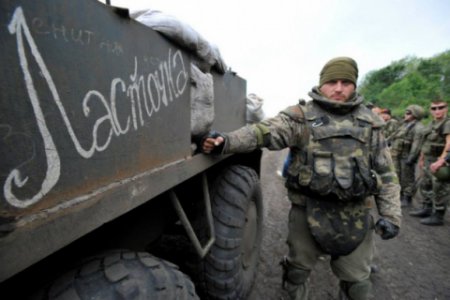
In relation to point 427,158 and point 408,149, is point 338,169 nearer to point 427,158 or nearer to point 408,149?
point 427,158

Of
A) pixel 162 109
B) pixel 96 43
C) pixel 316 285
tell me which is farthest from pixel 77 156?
pixel 316 285

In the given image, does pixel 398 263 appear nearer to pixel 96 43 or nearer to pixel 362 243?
pixel 362 243

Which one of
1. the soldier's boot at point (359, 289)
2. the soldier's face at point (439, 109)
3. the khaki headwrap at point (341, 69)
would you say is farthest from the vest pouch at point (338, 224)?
the soldier's face at point (439, 109)

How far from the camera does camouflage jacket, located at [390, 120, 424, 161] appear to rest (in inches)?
209

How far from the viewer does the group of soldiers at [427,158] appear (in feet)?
13.8

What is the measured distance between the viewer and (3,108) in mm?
540

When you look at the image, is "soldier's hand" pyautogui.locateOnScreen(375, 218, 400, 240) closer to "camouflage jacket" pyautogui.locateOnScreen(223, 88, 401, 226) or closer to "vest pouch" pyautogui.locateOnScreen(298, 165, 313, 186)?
"camouflage jacket" pyautogui.locateOnScreen(223, 88, 401, 226)

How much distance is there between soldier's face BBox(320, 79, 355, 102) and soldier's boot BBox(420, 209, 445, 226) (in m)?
3.70

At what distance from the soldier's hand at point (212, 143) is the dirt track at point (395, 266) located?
156 cm

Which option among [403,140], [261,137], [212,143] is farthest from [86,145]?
[403,140]

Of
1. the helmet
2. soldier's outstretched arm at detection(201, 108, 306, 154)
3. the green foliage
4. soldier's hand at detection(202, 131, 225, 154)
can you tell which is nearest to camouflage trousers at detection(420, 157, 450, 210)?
the helmet

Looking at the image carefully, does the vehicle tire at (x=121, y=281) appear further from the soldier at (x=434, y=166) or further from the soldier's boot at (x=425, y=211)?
the soldier's boot at (x=425, y=211)

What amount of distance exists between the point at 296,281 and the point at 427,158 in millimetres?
4075

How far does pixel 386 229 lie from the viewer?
1.84 meters
